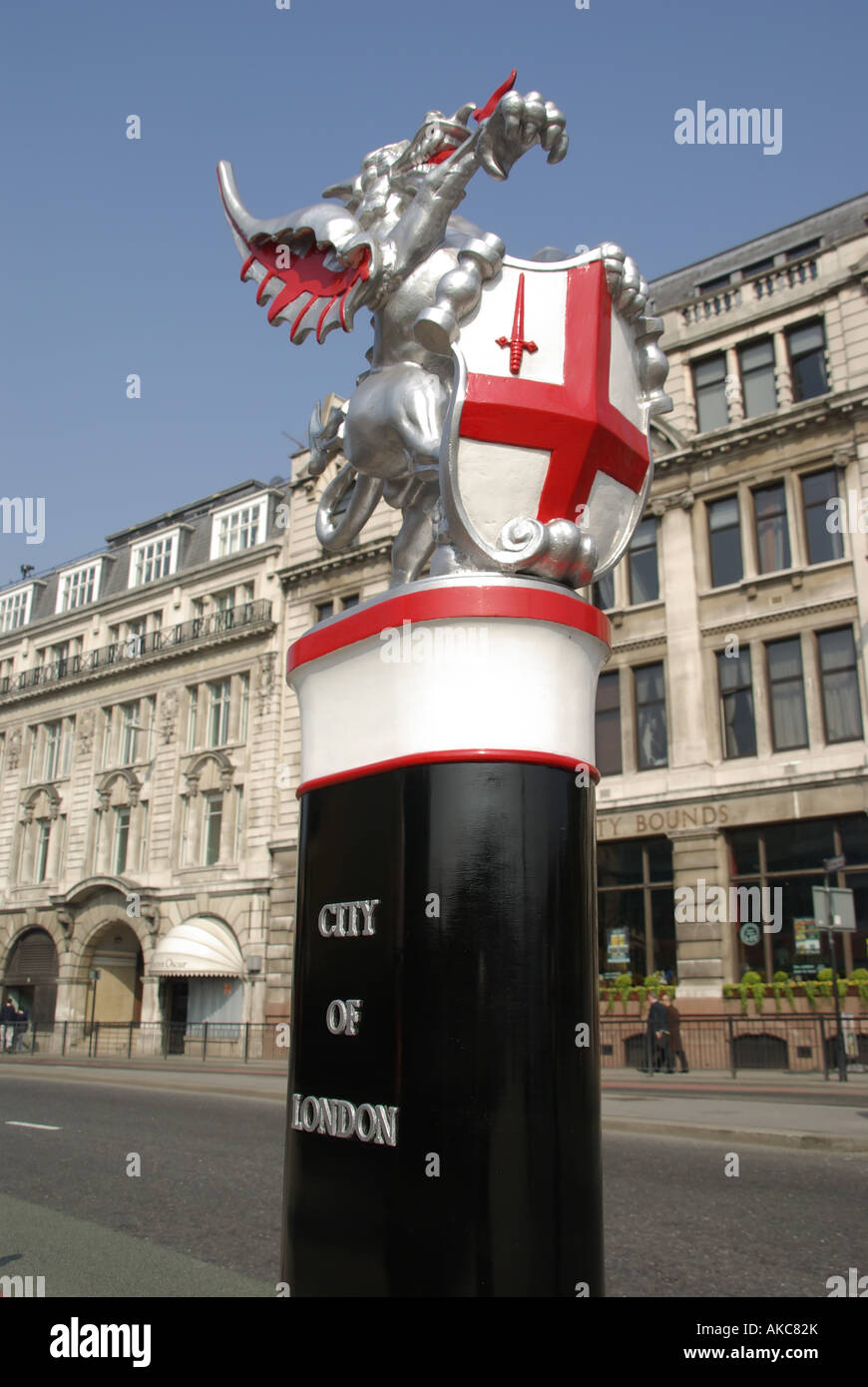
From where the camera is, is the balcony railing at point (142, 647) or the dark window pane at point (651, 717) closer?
the dark window pane at point (651, 717)

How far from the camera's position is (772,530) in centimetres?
2423

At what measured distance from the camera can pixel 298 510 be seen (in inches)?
1380

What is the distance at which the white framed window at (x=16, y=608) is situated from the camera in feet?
157

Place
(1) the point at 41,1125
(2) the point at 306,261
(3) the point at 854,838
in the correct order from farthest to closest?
(3) the point at 854,838 < (1) the point at 41,1125 < (2) the point at 306,261

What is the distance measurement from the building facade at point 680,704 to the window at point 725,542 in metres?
0.05

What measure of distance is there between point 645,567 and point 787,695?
5040 mm

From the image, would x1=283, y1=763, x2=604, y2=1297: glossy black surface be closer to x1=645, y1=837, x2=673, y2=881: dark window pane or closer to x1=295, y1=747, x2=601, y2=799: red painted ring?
x1=295, y1=747, x2=601, y2=799: red painted ring

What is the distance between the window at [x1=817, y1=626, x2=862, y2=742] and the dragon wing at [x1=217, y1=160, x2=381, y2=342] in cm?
2035

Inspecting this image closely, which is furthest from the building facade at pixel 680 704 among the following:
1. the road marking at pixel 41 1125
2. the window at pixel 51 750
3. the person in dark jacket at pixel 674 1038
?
the road marking at pixel 41 1125

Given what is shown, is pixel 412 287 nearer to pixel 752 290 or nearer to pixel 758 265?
pixel 752 290

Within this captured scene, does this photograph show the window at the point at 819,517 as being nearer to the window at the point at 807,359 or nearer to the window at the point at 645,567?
the window at the point at 807,359

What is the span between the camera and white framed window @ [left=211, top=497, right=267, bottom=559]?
125 ft

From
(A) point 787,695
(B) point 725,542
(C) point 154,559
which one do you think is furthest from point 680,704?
(C) point 154,559
